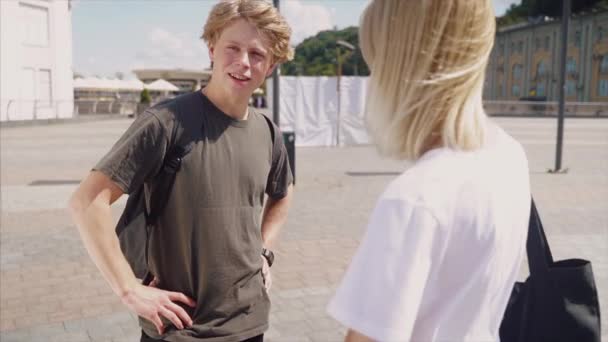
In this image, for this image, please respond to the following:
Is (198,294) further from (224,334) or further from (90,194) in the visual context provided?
(90,194)

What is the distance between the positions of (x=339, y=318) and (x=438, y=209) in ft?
0.84

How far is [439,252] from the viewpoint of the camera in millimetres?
1020

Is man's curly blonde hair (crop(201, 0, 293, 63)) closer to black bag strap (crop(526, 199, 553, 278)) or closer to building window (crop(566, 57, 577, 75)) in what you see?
black bag strap (crop(526, 199, 553, 278))

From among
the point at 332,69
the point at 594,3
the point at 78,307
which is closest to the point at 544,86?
the point at 594,3

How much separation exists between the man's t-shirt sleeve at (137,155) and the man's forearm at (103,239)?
0.07 metres

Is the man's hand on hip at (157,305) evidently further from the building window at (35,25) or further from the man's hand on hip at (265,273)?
the building window at (35,25)

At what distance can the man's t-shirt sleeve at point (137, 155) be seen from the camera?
1.76 metres

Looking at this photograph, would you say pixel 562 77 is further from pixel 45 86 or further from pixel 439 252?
pixel 45 86

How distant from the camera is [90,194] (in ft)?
5.73

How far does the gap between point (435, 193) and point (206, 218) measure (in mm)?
1082

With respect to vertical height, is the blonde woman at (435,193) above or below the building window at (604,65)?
below

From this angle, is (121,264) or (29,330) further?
(29,330)

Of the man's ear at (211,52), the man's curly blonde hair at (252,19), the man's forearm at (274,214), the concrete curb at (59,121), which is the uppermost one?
the man's curly blonde hair at (252,19)

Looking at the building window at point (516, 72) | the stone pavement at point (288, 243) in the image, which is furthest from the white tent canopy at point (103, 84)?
the building window at point (516, 72)
